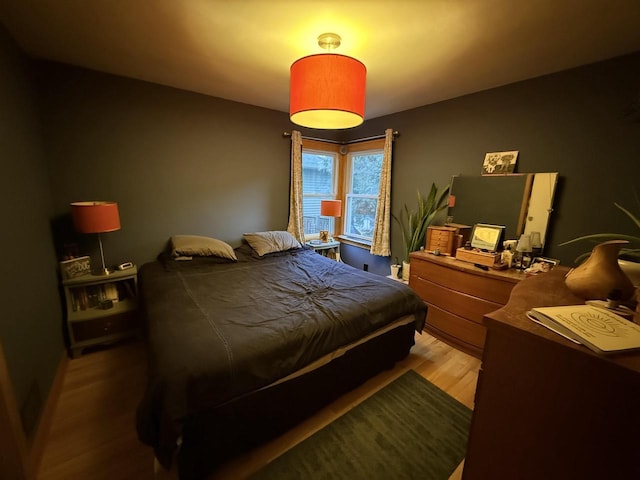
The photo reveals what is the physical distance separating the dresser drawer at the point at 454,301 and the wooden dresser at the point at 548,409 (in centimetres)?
143

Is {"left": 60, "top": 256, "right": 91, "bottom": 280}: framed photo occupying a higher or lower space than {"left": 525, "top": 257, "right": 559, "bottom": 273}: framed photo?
lower

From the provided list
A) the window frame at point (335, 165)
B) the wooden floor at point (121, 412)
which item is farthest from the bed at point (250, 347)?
the window frame at point (335, 165)

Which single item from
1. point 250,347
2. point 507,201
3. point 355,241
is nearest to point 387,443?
point 250,347

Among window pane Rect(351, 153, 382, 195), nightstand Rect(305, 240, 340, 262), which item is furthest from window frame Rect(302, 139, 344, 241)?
nightstand Rect(305, 240, 340, 262)

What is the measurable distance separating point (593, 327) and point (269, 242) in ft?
9.31

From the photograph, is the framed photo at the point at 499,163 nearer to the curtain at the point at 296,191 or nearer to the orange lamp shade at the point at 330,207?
the orange lamp shade at the point at 330,207

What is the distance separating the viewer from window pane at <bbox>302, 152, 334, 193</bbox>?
399cm

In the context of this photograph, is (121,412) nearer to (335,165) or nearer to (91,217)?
(91,217)

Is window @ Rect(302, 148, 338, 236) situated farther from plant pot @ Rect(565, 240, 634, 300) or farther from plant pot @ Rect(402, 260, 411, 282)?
plant pot @ Rect(565, 240, 634, 300)

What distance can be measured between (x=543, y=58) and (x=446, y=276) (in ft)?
6.04

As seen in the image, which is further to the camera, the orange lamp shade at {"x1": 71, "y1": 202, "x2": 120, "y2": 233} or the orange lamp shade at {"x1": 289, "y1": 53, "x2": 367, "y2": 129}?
the orange lamp shade at {"x1": 71, "y1": 202, "x2": 120, "y2": 233}

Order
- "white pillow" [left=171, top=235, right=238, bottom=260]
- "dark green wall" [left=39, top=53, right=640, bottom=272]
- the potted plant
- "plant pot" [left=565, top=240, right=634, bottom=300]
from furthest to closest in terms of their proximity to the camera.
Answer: the potted plant
"white pillow" [left=171, top=235, right=238, bottom=260]
"dark green wall" [left=39, top=53, right=640, bottom=272]
"plant pot" [left=565, top=240, right=634, bottom=300]

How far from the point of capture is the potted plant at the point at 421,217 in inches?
119

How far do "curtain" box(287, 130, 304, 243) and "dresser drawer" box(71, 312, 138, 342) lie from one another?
2138 mm
